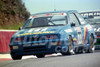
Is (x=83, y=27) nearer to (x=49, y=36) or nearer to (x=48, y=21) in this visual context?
(x=48, y=21)

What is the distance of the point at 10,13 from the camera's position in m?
36.2

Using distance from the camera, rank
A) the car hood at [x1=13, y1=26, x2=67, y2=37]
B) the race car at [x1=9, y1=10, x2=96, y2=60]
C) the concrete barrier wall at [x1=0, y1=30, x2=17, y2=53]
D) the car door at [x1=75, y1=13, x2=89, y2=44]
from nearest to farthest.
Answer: the race car at [x1=9, y1=10, x2=96, y2=60]
the car hood at [x1=13, y1=26, x2=67, y2=37]
the car door at [x1=75, y1=13, x2=89, y2=44]
the concrete barrier wall at [x1=0, y1=30, x2=17, y2=53]

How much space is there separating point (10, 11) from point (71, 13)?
77.5 feet

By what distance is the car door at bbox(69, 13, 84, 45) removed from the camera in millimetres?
12368

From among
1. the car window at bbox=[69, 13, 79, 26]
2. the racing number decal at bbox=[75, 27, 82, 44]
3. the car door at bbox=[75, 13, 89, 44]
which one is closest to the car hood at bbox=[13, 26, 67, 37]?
the racing number decal at bbox=[75, 27, 82, 44]

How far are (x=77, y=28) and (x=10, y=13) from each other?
78.5 feet

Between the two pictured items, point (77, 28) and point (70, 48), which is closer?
point (70, 48)

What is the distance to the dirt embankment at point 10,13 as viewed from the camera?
113 ft

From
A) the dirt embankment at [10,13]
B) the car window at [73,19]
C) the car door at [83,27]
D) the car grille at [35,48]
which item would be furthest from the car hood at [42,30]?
the dirt embankment at [10,13]

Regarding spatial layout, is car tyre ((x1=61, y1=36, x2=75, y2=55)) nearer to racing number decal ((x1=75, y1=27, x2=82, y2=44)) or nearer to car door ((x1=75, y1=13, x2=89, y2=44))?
racing number decal ((x1=75, y1=27, x2=82, y2=44))

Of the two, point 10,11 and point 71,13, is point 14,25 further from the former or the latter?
point 71,13

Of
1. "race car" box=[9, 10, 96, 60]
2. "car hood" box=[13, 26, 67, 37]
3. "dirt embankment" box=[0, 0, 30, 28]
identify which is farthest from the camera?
"dirt embankment" box=[0, 0, 30, 28]

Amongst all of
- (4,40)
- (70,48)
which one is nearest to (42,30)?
(70,48)

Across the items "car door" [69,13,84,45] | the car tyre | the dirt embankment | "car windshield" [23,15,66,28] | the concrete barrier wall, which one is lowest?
the dirt embankment
